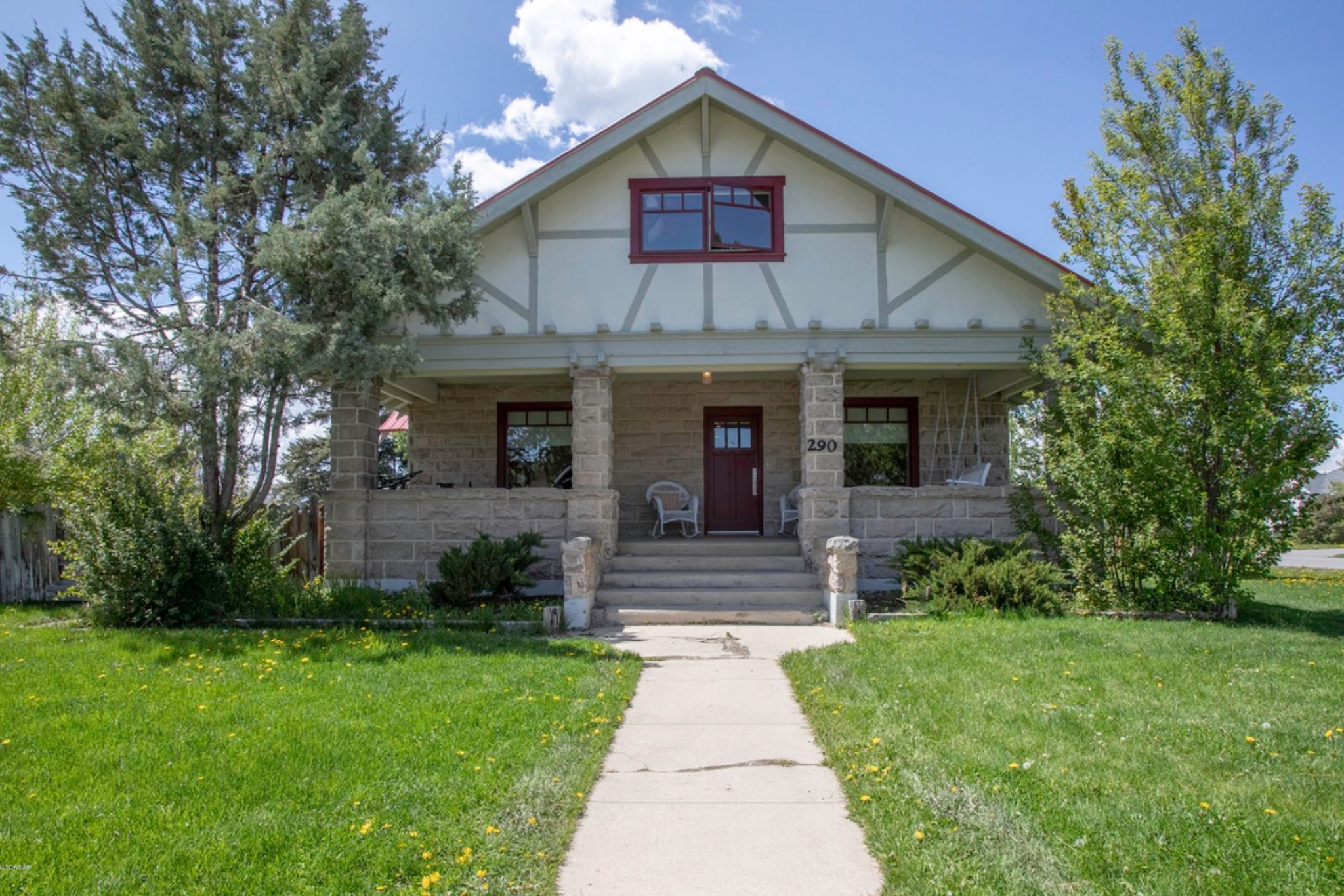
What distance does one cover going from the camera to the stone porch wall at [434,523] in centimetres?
1134

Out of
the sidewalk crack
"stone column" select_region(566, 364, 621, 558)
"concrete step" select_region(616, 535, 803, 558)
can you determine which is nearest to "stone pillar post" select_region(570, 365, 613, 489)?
"stone column" select_region(566, 364, 621, 558)

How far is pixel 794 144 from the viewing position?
37.3ft

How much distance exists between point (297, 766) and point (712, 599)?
21.3ft

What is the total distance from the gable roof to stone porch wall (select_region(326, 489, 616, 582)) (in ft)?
11.9

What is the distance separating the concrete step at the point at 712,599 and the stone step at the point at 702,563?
0.63m

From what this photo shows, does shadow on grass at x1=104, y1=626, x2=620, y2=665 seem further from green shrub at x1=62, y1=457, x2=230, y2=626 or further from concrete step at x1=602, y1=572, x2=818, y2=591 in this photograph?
concrete step at x1=602, y1=572, x2=818, y2=591

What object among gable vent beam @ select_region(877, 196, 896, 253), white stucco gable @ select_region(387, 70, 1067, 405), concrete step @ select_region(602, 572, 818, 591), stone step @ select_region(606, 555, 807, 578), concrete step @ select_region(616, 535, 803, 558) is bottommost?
concrete step @ select_region(602, 572, 818, 591)

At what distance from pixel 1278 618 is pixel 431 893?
9900mm

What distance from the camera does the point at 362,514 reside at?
1144 centimetres

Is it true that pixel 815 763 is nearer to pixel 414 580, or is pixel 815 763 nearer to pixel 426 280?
pixel 426 280

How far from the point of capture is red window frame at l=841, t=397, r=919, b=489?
46.3 feet

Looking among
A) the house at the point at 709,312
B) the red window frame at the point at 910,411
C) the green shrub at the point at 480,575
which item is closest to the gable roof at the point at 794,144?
the house at the point at 709,312

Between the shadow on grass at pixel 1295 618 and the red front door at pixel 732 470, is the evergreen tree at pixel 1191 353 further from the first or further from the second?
the red front door at pixel 732 470

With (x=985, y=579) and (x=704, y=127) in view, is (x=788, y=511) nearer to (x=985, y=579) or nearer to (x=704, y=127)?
(x=985, y=579)
